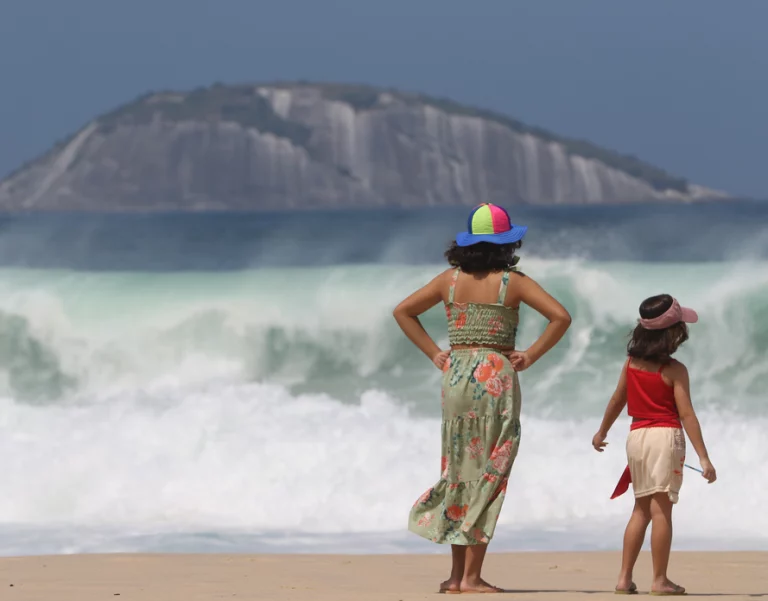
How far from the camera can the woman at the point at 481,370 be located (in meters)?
4.80

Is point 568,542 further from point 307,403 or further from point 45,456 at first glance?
point 307,403

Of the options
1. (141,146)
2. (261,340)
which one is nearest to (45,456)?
(261,340)

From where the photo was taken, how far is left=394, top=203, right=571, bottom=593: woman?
4.80 meters

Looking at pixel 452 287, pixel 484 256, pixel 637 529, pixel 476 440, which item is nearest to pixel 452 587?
pixel 476 440

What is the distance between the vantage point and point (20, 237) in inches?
1446

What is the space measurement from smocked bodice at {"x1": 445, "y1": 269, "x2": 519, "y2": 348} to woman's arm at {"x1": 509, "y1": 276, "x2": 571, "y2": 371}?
5 cm

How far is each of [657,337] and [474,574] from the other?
1.00 metres

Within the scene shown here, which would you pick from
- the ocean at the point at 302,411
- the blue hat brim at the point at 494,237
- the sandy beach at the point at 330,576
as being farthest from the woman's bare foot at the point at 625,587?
the ocean at the point at 302,411

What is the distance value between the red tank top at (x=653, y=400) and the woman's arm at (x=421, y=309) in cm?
64

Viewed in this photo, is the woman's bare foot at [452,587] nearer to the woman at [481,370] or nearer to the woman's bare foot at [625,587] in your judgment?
the woman at [481,370]

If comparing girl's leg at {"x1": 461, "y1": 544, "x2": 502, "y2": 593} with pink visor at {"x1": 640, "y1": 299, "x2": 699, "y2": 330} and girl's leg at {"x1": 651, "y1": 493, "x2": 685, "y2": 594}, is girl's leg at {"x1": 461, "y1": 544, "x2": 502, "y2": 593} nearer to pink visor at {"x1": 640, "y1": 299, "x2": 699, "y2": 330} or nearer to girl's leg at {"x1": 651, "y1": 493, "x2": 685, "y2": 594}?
girl's leg at {"x1": 651, "y1": 493, "x2": 685, "y2": 594}

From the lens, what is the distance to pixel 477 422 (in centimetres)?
482

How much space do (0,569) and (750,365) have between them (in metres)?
8.94

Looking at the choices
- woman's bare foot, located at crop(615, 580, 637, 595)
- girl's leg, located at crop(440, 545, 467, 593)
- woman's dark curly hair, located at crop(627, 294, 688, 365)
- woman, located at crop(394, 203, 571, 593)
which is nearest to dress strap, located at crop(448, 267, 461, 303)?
woman, located at crop(394, 203, 571, 593)
